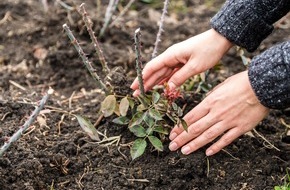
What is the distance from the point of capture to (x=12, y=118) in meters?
2.33

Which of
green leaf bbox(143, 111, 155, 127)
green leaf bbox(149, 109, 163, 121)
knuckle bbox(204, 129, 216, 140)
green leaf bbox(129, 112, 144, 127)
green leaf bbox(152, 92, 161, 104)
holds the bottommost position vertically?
knuckle bbox(204, 129, 216, 140)

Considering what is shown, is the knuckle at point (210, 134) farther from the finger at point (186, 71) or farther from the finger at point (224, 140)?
the finger at point (186, 71)

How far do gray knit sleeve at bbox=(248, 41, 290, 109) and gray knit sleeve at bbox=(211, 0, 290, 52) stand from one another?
18cm

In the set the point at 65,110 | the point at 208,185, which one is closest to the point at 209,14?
the point at 65,110

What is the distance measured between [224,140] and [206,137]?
7cm

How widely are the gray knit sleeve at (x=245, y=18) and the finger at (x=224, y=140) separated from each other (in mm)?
337

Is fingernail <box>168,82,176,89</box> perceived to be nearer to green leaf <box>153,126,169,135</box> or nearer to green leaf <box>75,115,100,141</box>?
green leaf <box>153,126,169,135</box>

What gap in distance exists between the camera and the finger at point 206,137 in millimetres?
2064

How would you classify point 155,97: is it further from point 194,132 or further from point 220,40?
point 220,40

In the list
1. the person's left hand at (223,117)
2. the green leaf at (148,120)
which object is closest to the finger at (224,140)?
the person's left hand at (223,117)

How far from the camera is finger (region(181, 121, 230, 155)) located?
2064 mm

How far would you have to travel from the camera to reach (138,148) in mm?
2051

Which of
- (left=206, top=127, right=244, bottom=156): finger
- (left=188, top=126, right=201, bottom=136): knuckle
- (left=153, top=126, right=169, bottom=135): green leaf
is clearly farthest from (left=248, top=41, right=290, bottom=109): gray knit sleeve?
(left=153, top=126, right=169, bottom=135): green leaf

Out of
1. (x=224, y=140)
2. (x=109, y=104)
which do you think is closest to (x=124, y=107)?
(x=109, y=104)
